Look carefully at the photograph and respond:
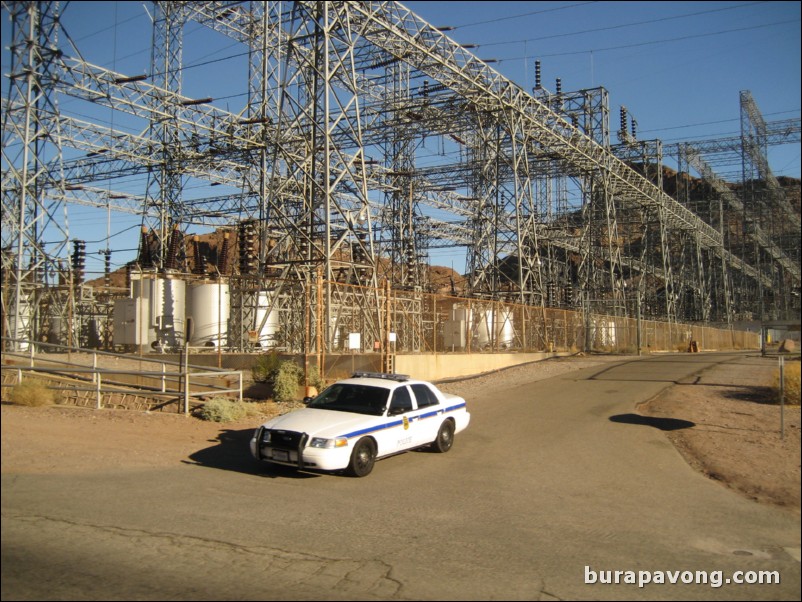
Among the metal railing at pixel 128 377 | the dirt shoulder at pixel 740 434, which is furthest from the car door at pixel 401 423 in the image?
the metal railing at pixel 128 377

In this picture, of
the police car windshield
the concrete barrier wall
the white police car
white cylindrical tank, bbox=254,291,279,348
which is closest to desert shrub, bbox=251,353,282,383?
the concrete barrier wall

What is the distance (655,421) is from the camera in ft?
46.2

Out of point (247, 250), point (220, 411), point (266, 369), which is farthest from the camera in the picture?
point (247, 250)

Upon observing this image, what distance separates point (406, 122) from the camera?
1399 inches

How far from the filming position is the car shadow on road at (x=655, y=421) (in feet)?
43.6

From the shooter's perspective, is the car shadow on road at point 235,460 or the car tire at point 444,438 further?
the car tire at point 444,438

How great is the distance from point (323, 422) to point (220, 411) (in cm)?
467

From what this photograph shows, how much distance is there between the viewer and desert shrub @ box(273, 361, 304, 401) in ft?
56.7

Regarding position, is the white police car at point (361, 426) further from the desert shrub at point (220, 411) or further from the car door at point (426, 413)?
the desert shrub at point (220, 411)

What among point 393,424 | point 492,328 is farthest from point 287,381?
point 492,328

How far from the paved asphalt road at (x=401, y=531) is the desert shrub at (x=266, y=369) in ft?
20.8

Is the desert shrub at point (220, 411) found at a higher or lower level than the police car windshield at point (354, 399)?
lower

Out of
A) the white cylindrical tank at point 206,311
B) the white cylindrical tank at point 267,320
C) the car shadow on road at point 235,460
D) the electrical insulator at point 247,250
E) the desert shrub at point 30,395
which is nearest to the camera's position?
the car shadow on road at point 235,460

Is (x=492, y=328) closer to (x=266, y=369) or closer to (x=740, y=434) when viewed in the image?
(x=266, y=369)
